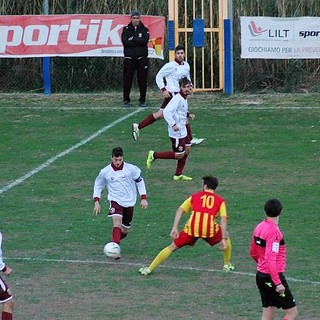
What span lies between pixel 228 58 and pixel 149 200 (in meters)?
10.9

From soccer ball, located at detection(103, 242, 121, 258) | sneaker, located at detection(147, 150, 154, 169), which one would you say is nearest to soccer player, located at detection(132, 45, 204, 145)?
sneaker, located at detection(147, 150, 154, 169)

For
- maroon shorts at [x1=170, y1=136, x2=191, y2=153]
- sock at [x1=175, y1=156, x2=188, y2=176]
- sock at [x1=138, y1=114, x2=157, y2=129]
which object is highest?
maroon shorts at [x1=170, y1=136, x2=191, y2=153]

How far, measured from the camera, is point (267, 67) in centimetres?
2920

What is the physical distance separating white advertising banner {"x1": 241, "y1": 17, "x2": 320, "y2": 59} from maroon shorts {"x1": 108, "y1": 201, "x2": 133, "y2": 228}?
560 inches

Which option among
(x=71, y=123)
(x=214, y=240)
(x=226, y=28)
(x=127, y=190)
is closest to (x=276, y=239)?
(x=214, y=240)

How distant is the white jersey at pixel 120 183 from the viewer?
46.0 ft

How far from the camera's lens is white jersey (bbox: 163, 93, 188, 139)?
59.6ft

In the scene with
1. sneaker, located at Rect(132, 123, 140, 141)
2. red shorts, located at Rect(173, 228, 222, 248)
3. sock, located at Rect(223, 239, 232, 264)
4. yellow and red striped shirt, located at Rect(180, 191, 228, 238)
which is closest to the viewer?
yellow and red striped shirt, located at Rect(180, 191, 228, 238)

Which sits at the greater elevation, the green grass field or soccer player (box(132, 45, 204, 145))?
soccer player (box(132, 45, 204, 145))

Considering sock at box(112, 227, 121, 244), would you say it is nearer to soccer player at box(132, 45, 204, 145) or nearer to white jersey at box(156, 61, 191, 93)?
soccer player at box(132, 45, 204, 145)

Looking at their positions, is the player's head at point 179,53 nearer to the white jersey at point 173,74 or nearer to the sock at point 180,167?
the white jersey at point 173,74

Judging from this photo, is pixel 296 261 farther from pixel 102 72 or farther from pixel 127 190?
pixel 102 72

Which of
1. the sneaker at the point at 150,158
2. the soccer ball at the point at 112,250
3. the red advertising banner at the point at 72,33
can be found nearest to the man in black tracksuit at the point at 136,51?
the red advertising banner at the point at 72,33

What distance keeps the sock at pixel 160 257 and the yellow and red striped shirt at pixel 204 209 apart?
471 millimetres
